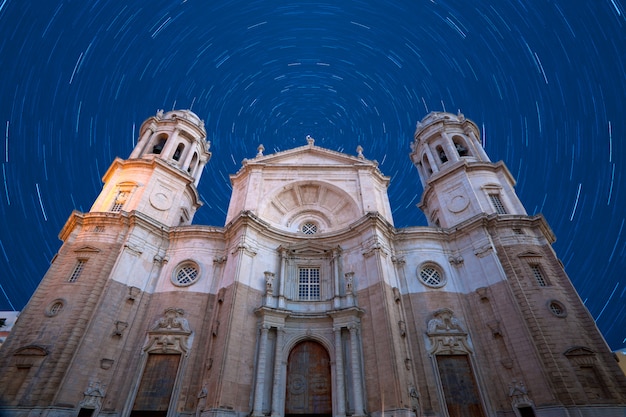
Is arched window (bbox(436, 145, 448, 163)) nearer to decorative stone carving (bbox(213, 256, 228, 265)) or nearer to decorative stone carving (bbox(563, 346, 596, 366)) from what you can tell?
decorative stone carving (bbox(563, 346, 596, 366))

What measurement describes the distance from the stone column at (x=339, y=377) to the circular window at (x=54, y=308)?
697 inches

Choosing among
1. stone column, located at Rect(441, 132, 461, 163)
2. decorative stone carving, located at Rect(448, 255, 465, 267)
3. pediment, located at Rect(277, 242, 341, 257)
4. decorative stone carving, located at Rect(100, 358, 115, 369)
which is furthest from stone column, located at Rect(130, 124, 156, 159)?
stone column, located at Rect(441, 132, 461, 163)

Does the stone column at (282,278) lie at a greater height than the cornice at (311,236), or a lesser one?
lesser

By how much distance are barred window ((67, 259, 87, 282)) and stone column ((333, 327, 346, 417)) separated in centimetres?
1830

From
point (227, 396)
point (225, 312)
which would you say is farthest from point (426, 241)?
point (227, 396)

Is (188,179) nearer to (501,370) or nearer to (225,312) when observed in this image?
(225,312)

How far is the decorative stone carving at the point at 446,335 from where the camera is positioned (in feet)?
70.3

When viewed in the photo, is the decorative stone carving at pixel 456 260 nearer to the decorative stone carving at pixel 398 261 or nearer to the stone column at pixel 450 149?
the decorative stone carving at pixel 398 261

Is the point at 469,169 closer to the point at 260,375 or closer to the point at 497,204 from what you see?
the point at 497,204

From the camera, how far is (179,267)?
25922 millimetres

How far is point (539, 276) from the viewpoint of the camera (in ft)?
76.5

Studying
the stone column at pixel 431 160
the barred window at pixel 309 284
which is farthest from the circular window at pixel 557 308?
the stone column at pixel 431 160

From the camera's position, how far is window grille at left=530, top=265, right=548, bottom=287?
22.8 metres

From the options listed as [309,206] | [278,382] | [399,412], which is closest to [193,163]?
[309,206]
